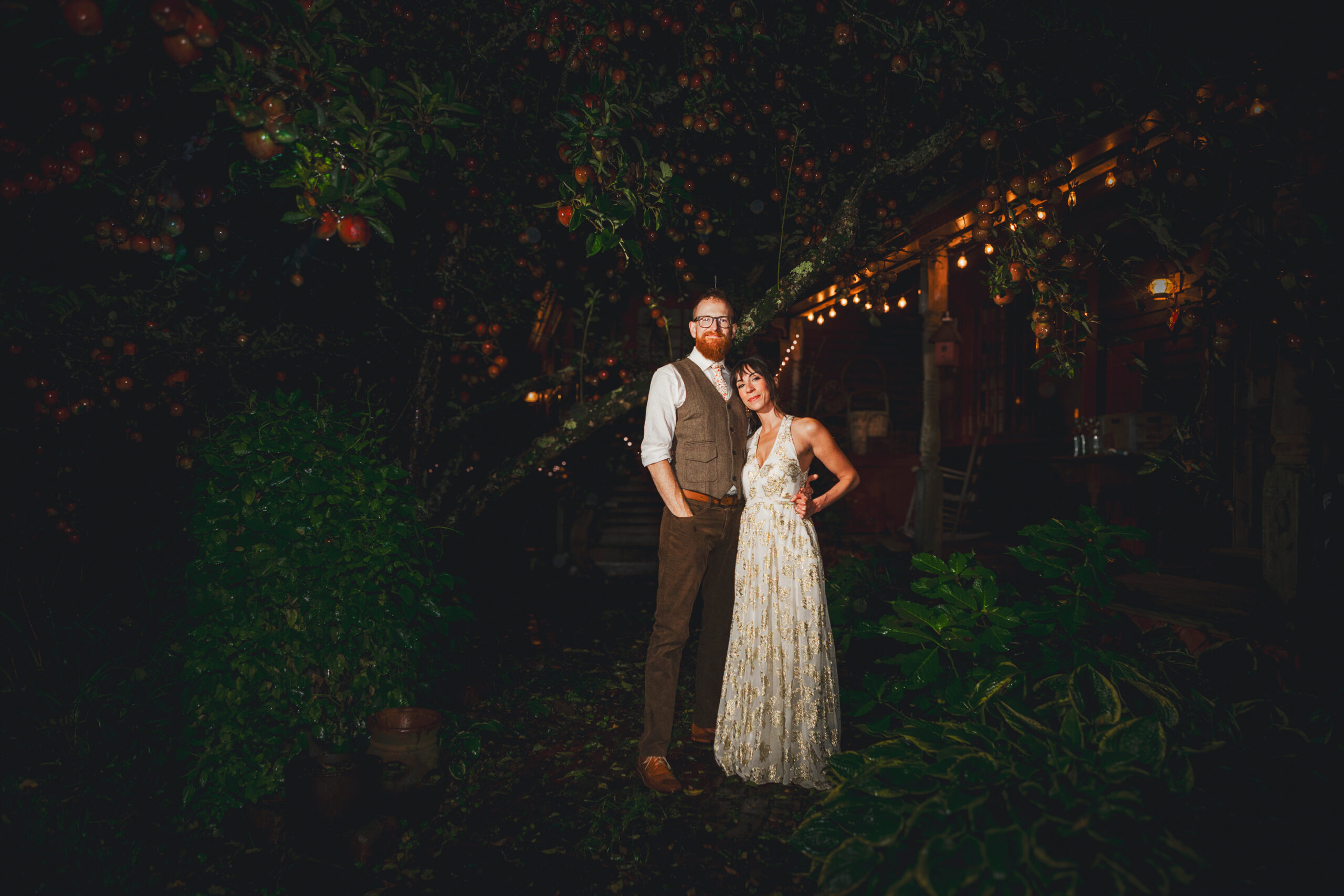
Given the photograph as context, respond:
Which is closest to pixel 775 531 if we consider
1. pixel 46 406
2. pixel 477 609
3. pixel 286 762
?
pixel 286 762

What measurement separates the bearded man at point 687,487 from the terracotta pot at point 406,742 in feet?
3.41

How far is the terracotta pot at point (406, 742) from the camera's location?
293 centimetres

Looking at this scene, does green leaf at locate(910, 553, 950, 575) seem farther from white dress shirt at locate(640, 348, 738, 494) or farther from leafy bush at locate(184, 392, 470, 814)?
leafy bush at locate(184, 392, 470, 814)

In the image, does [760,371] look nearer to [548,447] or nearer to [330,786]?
[548,447]

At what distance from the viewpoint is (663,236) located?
766cm

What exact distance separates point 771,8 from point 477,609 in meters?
6.23

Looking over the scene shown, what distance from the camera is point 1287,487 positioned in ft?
13.0

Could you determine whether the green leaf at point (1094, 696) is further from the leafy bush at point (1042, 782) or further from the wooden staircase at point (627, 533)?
the wooden staircase at point (627, 533)

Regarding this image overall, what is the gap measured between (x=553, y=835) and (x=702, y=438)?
197 cm

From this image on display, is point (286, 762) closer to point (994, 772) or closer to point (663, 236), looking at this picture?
point (994, 772)

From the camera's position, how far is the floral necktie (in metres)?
3.49

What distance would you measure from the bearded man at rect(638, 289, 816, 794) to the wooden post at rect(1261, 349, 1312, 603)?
10.1 feet

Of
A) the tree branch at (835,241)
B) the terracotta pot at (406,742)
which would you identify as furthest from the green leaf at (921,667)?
the tree branch at (835,241)

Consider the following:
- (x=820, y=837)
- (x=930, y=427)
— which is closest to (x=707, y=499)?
(x=820, y=837)
